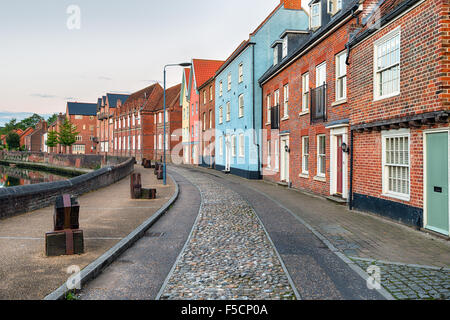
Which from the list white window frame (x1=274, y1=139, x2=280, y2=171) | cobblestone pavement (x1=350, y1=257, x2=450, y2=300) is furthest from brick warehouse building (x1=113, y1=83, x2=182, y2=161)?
cobblestone pavement (x1=350, y1=257, x2=450, y2=300)

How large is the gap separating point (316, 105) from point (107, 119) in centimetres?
7476

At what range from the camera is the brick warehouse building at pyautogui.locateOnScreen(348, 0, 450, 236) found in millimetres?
7930

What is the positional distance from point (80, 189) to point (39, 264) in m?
10.3

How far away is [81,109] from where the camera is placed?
337ft

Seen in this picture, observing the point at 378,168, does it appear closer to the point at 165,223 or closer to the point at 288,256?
the point at 288,256

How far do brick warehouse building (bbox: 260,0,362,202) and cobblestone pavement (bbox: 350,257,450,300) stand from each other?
7.24 m

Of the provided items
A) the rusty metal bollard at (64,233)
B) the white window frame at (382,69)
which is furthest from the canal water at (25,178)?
the white window frame at (382,69)

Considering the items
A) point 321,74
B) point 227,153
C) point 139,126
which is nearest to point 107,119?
point 139,126

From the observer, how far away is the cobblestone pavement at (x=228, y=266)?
4.90 metres

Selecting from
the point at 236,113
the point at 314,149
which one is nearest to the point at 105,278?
the point at 314,149

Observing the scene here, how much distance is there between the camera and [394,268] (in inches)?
232

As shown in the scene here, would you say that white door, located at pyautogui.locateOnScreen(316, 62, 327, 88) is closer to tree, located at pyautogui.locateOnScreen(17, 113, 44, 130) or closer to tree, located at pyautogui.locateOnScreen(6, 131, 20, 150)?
tree, located at pyautogui.locateOnScreen(6, 131, 20, 150)

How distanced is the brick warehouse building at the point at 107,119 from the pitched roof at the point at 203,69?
38530mm

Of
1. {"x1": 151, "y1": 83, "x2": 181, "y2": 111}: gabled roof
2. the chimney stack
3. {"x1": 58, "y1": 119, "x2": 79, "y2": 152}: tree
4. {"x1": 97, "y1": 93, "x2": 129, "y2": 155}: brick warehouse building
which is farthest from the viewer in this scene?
{"x1": 97, "y1": 93, "x2": 129, "y2": 155}: brick warehouse building
